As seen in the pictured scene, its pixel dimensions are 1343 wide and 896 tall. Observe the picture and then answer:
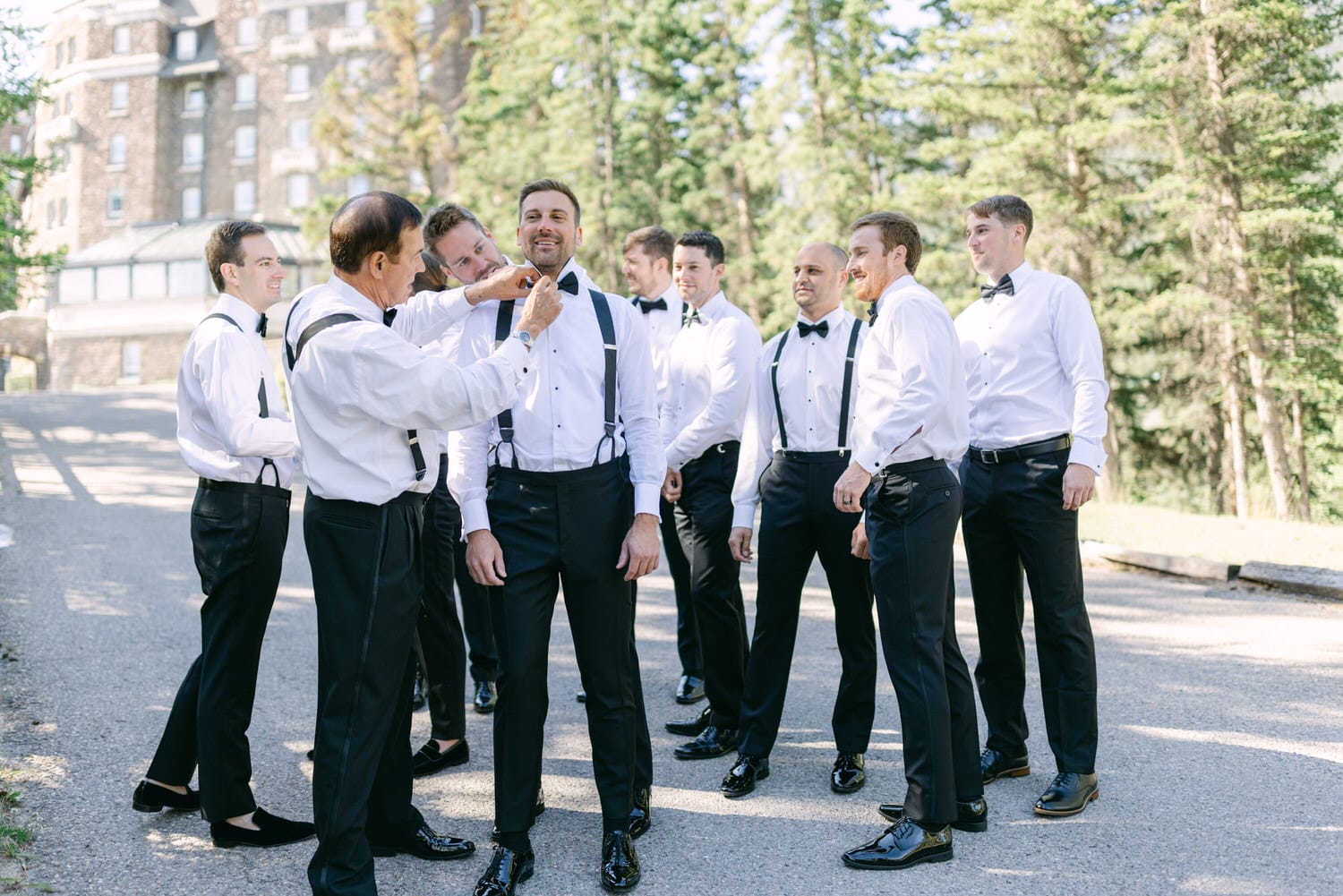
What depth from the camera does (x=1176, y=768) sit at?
16.1 ft

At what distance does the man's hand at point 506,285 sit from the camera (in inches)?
150

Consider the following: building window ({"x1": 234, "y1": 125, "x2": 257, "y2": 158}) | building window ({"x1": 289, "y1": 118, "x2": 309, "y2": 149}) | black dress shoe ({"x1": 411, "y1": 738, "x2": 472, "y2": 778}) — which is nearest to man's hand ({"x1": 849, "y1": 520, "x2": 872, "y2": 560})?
black dress shoe ({"x1": 411, "y1": 738, "x2": 472, "y2": 778})

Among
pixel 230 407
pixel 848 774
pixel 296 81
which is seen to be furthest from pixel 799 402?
pixel 296 81

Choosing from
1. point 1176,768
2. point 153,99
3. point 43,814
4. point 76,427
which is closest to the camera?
point 43,814

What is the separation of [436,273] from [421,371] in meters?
2.73

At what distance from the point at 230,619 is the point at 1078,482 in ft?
12.0

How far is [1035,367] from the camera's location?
4879mm

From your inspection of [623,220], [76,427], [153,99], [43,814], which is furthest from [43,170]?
[153,99]

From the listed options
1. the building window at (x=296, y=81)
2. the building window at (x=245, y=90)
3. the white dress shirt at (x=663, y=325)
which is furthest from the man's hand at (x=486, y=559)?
the building window at (x=245, y=90)

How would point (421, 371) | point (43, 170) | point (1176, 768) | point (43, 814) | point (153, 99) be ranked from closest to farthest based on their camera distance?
point (421, 371) < point (43, 814) < point (1176, 768) < point (43, 170) < point (153, 99)

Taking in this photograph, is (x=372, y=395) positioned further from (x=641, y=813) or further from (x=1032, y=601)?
(x=1032, y=601)

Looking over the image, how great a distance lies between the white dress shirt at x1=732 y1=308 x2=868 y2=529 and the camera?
197 inches

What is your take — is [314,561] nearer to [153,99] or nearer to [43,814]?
[43,814]

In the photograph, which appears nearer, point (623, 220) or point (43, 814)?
point (43, 814)
